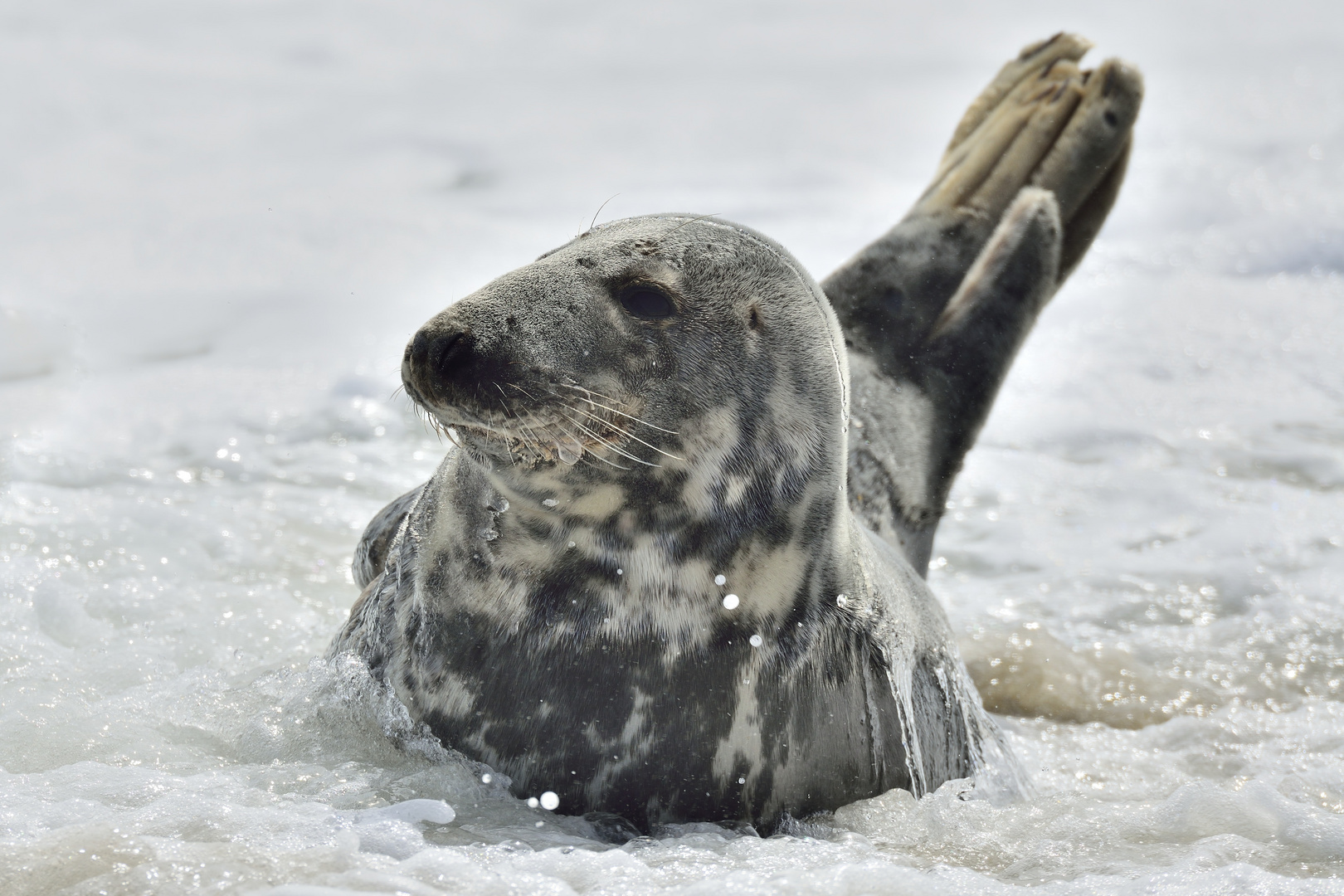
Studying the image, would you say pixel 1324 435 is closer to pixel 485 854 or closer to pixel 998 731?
pixel 998 731

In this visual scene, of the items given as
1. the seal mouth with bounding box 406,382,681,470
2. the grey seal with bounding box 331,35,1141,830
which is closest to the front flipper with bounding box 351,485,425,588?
→ the grey seal with bounding box 331,35,1141,830

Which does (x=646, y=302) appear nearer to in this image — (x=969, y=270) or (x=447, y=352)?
(x=447, y=352)

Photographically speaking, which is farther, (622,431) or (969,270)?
(969,270)

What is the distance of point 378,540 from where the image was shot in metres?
3.16

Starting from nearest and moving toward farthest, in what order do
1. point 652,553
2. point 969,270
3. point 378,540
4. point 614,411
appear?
point 614,411 < point 652,553 < point 378,540 < point 969,270

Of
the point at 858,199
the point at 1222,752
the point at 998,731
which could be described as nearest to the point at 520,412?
the point at 998,731

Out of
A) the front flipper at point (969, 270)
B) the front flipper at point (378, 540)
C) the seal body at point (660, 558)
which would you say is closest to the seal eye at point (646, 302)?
the seal body at point (660, 558)

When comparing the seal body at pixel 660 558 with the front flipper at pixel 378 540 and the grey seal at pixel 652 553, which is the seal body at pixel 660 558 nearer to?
the grey seal at pixel 652 553

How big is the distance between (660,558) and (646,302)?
47 cm

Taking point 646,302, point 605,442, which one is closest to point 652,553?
point 605,442

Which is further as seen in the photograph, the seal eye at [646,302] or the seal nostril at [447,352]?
the seal eye at [646,302]

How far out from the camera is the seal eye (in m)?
2.30

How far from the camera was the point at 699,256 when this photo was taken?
2404 millimetres

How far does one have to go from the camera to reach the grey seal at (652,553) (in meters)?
2.19
